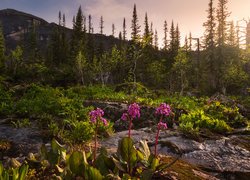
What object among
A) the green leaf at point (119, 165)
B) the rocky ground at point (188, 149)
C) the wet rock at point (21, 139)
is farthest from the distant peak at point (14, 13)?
the green leaf at point (119, 165)

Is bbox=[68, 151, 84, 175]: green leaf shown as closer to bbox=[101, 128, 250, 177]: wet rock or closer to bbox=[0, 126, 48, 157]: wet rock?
bbox=[101, 128, 250, 177]: wet rock

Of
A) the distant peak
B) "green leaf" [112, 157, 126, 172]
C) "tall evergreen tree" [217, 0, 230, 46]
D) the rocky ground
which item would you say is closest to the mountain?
the distant peak

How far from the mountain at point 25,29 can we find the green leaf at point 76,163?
10671cm

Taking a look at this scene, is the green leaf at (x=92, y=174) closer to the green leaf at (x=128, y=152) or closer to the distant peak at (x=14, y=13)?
the green leaf at (x=128, y=152)

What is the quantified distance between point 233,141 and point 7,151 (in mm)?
9195

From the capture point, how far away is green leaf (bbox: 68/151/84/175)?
16.1ft

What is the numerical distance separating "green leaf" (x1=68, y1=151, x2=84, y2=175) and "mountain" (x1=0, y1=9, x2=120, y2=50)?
10671cm

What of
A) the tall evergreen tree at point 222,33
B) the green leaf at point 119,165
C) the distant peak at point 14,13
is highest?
the distant peak at point 14,13

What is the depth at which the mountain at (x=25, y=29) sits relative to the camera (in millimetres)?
114194

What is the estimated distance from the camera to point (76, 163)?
4.95 meters

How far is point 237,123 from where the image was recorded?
1755cm

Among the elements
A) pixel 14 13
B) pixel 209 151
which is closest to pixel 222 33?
pixel 209 151

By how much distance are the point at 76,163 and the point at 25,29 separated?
433ft

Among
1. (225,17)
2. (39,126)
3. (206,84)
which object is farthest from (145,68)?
(39,126)
